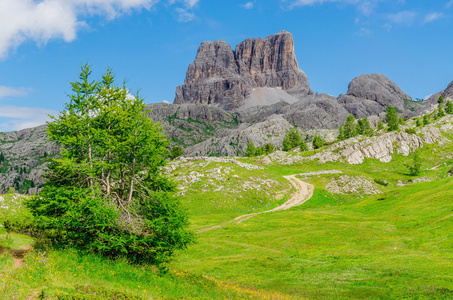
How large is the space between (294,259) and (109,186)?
2333 centimetres

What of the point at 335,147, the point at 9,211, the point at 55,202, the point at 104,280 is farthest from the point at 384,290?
the point at 335,147

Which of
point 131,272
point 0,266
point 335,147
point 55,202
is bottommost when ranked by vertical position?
point 131,272

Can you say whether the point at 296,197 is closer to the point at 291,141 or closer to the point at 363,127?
the point at 291,141

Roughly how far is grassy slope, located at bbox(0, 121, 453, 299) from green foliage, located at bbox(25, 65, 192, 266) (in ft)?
5.85

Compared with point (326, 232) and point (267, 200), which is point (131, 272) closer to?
point (326, 232)

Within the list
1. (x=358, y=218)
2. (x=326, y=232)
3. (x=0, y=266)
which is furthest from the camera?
(x=358, y=218)

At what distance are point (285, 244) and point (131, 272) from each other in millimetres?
29057

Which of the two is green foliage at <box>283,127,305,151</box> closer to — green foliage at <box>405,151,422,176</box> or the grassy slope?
green foliage at <box>405,151,422,176</box>

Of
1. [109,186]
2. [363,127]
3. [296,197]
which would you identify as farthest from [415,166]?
[109,186]

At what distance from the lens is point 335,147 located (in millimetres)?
143250

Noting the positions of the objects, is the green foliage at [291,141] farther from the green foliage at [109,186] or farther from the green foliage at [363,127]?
the green foliage at [109,186]

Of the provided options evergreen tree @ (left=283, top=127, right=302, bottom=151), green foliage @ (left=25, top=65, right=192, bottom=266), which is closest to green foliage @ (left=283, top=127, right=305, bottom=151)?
evergreen tree @ (left=283, top=127, right=302, bottom=151)

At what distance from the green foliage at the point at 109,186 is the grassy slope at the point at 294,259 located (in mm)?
1782

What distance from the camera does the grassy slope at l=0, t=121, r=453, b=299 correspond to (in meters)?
18.8
